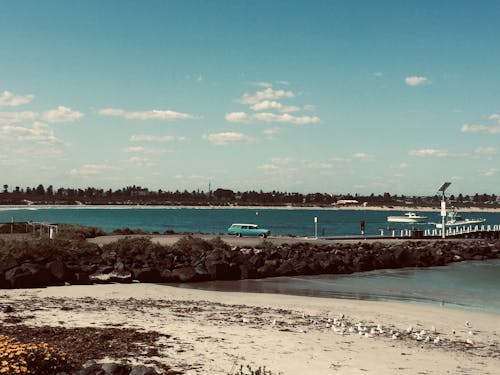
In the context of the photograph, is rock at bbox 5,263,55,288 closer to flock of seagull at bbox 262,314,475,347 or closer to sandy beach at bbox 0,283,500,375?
sandy beach at bbox 0,283,500,375

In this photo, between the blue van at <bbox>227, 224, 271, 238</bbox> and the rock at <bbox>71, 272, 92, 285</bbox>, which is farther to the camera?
the blue van at <bbox>227, 224, 271, 238</bbox>

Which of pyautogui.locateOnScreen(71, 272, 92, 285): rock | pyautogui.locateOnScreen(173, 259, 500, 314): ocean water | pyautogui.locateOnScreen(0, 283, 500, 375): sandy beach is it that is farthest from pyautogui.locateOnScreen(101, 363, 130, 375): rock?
pyautogui.locateOnScreen(71, 272, 92, 285): rock

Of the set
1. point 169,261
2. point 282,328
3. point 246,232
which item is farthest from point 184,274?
point 246,232

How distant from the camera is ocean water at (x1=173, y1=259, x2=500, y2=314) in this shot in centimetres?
2509

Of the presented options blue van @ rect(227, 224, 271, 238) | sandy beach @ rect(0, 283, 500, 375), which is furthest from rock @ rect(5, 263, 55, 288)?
blue van @ rect(227, 224, 271, 238)

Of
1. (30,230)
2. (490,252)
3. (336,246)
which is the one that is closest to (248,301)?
(336,246)

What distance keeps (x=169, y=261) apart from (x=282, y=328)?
18.0 metres

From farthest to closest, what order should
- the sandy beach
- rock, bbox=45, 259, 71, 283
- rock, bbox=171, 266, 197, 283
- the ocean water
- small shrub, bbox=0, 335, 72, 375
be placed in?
rock, bbox=171, 266, 197, 283, rock, bbox=45, 259, 71, 283, the ocean water, the sandy beach, small shrub, bbox=0, 335, 72, 375

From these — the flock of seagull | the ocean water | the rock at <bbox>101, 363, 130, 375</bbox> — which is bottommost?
the ocean water

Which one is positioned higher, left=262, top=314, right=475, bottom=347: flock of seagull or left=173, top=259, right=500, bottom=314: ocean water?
left=262, top=314, right=475, bottom=347: flock of seagull

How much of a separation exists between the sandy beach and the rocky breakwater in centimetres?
226

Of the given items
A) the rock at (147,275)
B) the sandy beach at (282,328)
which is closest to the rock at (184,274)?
the rock at (147,275)

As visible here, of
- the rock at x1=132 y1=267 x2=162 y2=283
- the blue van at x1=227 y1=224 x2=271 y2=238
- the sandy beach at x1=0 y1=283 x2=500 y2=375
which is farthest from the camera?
the blue van at x1=227 y1=224 x2=271 y2=238

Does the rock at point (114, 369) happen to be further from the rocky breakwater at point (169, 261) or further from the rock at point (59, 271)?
the rock at point (59, 271)
